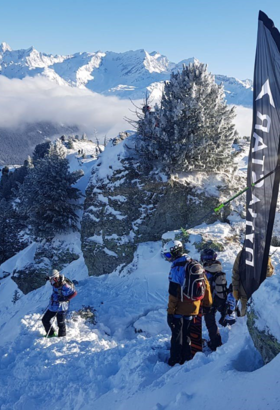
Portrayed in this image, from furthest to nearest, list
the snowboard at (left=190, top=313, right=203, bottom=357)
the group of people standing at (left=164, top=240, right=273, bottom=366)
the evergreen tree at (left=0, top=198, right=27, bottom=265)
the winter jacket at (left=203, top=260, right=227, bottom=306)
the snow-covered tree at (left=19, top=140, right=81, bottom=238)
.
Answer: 1. the evergreen tree at (left=0, top=198, right=27, bottom=265)
2. the snow-covered tree at (left=19, top=140, right=81, bottom=238)
3. the winter jacket at (left=203, top=260, right=227, bottom=306)
4. the snowboard at (left=190, top=313, right=203, bottom=357)
5. the group of people standing at (left=164, top=240, right=273, bottom=366)

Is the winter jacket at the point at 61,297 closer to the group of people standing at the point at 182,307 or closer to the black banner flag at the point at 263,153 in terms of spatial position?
the group of people standing at the point at 182,307

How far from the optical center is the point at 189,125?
45.7ft

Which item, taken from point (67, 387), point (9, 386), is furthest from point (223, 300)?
point (9, 386)

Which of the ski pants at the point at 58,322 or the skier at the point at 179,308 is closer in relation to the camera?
the skier at the point at 179,308

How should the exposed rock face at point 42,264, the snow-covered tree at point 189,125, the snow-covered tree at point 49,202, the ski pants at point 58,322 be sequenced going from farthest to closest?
the snow-covered tree at point 49,202 < the exposed rock face at point 42,264 < the snow-covered tree at point 189,125 < the ski pants at point 58,322

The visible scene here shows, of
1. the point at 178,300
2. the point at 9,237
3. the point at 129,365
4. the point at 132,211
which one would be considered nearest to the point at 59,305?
the point at 129,365

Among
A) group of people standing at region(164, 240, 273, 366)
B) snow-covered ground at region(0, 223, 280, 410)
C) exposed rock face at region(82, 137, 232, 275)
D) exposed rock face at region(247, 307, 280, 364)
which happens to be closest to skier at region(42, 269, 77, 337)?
snow-covered ground at region(0, 223, 280, 410)

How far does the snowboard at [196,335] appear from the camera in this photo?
5297 mm

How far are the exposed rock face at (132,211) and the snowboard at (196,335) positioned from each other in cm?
852

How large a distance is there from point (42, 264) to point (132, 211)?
926 cm

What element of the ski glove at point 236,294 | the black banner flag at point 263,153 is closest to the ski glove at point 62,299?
the ski glove at point 236,294

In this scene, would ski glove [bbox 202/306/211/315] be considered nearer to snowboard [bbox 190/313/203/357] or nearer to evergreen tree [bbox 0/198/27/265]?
snowboard [bbox 190/313/203/357]

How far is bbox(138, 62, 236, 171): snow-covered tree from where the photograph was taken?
13695mm

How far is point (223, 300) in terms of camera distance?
19.9ft
